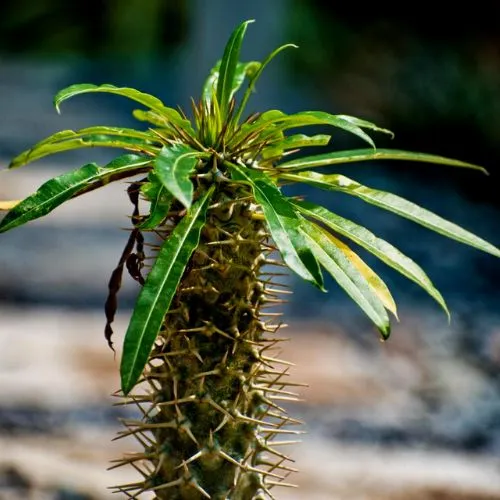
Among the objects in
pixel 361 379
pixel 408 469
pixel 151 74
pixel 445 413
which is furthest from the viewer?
pixel 151 74

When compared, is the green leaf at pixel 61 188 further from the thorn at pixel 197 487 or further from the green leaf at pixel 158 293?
the thorn at pixel 197 487

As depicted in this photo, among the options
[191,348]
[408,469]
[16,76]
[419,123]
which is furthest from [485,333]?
[16,76]

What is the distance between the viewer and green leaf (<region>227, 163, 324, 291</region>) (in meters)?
0.88

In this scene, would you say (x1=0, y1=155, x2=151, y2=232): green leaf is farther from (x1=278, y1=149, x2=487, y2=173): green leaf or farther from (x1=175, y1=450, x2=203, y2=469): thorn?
(x1=175, y1=450, x2=203, y2=469): thorn

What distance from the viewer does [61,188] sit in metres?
0.98

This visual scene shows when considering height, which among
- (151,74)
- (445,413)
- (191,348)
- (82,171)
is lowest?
(191,348)

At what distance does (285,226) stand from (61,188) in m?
0.24

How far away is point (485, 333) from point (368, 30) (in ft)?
11.6

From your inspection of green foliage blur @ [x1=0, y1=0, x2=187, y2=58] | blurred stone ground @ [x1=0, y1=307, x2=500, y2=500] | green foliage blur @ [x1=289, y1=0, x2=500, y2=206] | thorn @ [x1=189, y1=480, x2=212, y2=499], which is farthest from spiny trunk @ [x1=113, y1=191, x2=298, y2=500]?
green foliage blur @ [x1=0, y1=0, x2=187, y2=58]

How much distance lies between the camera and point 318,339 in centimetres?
375

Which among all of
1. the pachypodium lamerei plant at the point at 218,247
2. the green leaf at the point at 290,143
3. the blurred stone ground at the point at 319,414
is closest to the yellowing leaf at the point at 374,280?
the pachypodium lamerei plant at the point at 218,247

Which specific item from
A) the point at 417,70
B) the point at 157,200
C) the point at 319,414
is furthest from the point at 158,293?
the point at 417,70

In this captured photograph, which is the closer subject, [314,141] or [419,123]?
[314,141]

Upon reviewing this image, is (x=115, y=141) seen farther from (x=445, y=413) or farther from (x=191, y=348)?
(x=445, y=413)
